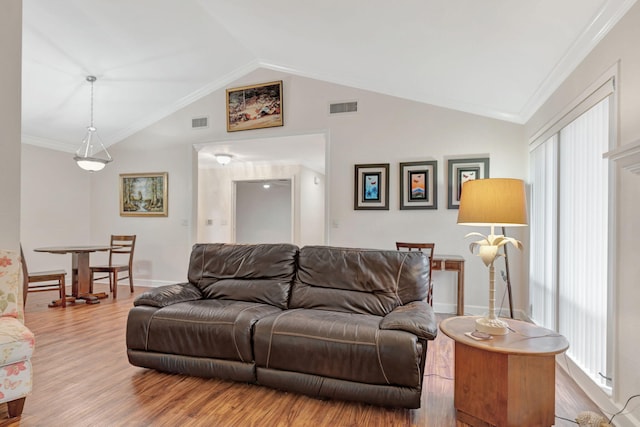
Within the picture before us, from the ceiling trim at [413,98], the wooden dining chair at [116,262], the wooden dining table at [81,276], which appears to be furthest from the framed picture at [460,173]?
the wooden dining table at [81,276]

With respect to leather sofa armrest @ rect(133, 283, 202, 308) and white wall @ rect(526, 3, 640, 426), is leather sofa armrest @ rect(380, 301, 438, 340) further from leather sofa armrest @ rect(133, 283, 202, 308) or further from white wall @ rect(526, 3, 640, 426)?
leather sofa armrest @ rect(133, 283, 202, 308)

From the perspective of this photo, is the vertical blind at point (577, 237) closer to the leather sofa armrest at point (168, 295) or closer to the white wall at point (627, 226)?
the white wall at point (627, 226)

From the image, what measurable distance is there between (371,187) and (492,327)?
3.00 metres

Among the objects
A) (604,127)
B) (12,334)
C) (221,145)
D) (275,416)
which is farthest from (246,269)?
(221,145)

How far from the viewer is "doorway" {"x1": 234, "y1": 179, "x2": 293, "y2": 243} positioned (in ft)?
28.3

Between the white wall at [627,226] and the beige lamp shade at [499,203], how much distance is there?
20.6 inches

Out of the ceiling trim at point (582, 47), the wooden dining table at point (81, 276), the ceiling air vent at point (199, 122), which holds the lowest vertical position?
the wooden dining table at point (81, 276)

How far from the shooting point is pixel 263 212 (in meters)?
8.84

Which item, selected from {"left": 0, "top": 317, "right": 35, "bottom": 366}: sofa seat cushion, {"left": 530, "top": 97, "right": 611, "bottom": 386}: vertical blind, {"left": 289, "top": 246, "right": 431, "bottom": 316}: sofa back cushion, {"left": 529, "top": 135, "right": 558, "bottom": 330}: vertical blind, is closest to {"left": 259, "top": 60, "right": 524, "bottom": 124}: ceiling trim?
{"left": 529, "top": 135, "right": 558, "bottom": 330}: vertical blind

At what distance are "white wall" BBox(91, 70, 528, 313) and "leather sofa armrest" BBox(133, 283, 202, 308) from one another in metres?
2.32

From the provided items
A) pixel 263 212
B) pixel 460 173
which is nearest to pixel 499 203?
pixel 460 173

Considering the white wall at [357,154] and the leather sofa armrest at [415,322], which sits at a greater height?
the white wall at [357,154]

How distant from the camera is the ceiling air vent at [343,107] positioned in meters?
4.82

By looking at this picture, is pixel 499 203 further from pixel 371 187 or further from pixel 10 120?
pixel 10 120
